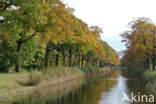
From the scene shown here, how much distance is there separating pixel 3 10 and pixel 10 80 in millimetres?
6830

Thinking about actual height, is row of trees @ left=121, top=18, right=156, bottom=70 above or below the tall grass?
above

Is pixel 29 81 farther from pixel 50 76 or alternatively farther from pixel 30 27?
pixel 30 27

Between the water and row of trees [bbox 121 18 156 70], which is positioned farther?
row of trees [bbox 121 18 156 70]

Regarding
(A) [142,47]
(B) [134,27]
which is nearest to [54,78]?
(A) [142,47]

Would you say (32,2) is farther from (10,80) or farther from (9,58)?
(9,58)

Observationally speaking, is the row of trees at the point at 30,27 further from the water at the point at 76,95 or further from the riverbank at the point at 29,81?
the water at the point at 76,95

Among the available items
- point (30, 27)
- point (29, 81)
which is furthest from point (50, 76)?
point (30, 27)

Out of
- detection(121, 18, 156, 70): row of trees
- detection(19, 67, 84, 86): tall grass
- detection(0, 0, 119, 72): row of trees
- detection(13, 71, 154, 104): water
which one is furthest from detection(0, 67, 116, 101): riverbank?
detection(121, 18, 156, 70): row of trees

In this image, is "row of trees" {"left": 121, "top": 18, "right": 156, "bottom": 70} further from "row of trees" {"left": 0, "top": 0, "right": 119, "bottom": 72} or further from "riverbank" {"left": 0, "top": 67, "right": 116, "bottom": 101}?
"riverbank" {"left": 0, "top": 67, "right": 116, "bottom": 101}

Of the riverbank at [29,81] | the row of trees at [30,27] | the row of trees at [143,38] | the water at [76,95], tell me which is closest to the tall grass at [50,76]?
the riverbank at [29,81]

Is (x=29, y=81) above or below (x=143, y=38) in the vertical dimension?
below

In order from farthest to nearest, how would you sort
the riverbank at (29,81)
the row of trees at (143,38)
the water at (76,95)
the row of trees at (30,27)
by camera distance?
the row of trees at (143,38) < the row of trees at (30,27) < the riverbank at (29,81) < the water at (76,95)

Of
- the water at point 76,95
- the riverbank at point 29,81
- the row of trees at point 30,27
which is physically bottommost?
the water at point 76,95

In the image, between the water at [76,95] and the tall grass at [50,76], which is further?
the tall grass at [50,76]
